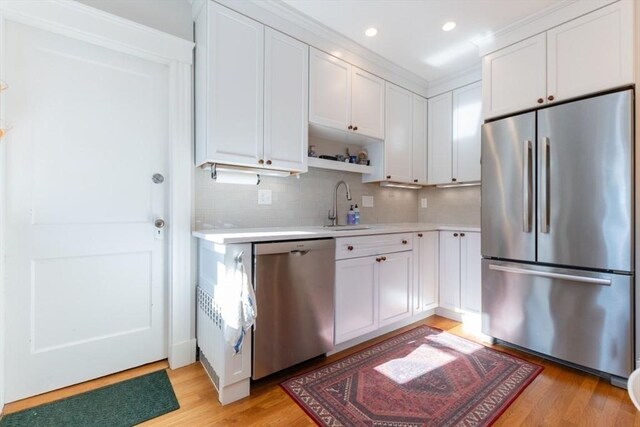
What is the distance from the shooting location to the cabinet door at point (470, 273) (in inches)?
106

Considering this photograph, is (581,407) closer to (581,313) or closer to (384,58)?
(581,313)

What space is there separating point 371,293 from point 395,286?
318mm

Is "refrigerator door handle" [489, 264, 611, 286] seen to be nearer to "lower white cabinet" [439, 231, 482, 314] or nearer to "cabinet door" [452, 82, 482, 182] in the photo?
"lower white cabinet" [439, 231, 482, 314]

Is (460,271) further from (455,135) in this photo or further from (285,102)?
(285,102)

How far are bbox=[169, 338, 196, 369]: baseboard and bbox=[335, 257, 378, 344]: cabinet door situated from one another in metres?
1.02

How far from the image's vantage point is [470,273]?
2.74m

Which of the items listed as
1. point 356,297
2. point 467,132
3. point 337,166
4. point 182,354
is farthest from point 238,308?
point 467,132

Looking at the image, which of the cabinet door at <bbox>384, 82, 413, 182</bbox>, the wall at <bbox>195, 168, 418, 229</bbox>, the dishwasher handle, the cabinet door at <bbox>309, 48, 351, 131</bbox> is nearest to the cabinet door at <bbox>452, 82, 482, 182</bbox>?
the cabinet door at <bbox>384, 82, 413, 182</bbox>

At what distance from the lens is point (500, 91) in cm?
240

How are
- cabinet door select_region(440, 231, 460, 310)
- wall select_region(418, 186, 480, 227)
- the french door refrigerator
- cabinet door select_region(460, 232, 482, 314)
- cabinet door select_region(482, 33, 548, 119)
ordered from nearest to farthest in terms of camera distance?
1. the french door refrigerator
2. cabinet door select_region(482, 33, 548, 119)
3. cabinet door select_region(460, 232, 482, 314)
4. cabinet door select_region(440, 231, 460, 310)
5. wall select_region(418, 186, 480, 227)

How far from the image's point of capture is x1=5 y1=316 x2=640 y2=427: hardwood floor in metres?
1.50

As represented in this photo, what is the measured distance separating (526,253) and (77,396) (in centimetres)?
304

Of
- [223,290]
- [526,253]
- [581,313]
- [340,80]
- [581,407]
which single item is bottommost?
[581,407]

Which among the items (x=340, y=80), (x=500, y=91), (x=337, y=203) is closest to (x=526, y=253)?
(x=500, y=91)
